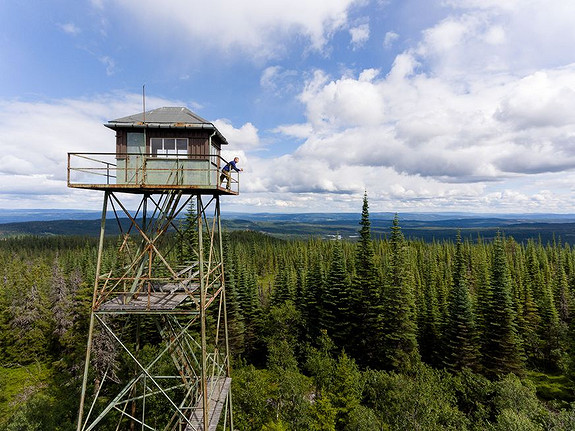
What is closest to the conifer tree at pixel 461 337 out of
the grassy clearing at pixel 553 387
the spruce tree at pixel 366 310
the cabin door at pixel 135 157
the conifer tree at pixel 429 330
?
the conifer tree at pixel 429 330

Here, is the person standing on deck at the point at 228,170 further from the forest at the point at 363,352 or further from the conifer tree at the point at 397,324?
the conifer tree at the point at 397,324

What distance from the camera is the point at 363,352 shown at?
40.2 meters

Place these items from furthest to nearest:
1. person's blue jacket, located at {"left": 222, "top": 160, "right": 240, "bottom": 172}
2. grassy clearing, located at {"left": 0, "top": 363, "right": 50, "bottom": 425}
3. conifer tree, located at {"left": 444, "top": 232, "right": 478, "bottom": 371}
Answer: grassy clearing, located at {"left": 0, "top": 363, "right": 50, "bottom": 425} < conifer tree, located at {"left": 444, "top": 232, "right": 478, "bottom": 371} < person's blue jacket, located at {"left": 222, "top": 160, "right": 240, "bottom": 172}

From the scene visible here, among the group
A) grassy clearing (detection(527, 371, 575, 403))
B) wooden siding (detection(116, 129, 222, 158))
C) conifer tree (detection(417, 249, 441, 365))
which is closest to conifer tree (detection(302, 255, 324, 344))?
conifer tree (detection(417, 249, 441, 365))

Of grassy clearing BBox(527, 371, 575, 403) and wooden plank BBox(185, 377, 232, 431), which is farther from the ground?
wooden plank BBox(185, 377, 232, 431)

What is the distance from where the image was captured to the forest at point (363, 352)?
24281 mm

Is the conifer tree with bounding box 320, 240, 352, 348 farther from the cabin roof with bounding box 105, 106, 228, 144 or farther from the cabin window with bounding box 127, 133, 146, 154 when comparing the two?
the cabin window with bounding box 127, 133, 146, 154

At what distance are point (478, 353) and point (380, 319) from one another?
1207cm

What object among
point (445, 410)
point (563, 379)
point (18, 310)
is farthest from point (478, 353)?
point (18, 310)

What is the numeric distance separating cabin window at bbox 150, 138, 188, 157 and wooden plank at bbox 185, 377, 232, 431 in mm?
10097

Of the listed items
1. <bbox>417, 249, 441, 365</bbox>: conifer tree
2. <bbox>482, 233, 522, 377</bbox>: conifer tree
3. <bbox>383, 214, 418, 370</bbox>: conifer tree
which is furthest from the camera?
<bbox>417, 249, 441, 365</bbox>: conifer tree

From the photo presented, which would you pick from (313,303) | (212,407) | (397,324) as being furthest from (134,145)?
(313,303)

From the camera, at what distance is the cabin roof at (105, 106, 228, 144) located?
13227 mm

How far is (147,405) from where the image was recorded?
25.2m
